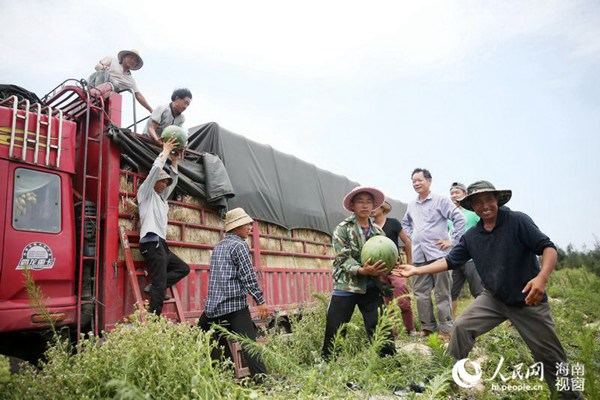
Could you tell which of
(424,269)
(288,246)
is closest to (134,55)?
(288,246)

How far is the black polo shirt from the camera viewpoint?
11.5ft

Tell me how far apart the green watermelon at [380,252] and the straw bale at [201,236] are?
103 inches

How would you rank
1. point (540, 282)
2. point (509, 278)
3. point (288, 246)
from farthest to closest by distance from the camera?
1. point (288, 246)
2. point (509, 278)
3. point (540, 282)

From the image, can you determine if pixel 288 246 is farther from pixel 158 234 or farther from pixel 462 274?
pixel 158 234

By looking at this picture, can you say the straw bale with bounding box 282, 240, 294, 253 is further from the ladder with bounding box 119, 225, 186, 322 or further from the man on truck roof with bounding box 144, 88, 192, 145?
the man on truck roof with bounding box 144, 88, 192, 145

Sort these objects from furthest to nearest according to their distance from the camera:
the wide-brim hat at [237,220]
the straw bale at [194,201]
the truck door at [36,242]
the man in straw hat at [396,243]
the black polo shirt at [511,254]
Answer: the man in straw hat at [396,243], the straw bale at [194,201], the wide-brim hat at [237,220], the truck door at [36,242], the black polo shirt at [511,254]

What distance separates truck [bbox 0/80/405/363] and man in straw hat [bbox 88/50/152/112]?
0.81 meters

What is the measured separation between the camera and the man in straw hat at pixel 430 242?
605 cm

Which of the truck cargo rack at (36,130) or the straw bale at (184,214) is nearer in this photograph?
the truck cargo rack at (36,130)

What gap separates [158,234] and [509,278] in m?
3.74

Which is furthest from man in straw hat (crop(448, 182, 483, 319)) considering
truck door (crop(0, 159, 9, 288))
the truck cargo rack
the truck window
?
truck door (crop(0, 159, 9, 288))

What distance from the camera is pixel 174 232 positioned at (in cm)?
548

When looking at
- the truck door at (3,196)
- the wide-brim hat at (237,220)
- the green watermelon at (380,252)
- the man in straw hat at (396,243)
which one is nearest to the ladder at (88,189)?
the truck door at (3,196)

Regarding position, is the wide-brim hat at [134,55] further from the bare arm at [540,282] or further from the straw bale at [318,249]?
the bare arm at [540,282]
